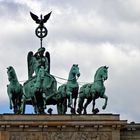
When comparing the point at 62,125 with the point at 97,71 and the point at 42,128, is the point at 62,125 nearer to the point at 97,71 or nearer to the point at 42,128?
the point at 42,128

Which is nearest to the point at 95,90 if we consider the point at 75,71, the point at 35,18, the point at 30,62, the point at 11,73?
the point at 75,71

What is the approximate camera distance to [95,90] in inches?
1631

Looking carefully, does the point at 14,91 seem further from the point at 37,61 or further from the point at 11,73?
the point at 37,61

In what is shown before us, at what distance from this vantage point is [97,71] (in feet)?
138

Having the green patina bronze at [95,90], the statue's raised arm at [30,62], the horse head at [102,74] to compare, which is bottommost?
the green patina bronze at [95,90]

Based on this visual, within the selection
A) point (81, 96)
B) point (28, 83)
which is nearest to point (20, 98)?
point (28, 83)

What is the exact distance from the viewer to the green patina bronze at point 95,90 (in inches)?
1633

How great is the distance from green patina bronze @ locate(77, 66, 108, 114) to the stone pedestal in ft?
4.17

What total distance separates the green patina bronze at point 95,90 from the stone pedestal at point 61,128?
1272 millimetres

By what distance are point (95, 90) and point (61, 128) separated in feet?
9.84

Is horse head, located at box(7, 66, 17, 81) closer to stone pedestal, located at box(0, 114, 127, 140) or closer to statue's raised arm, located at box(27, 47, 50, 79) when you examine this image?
statue's raised arm, located at box(27, 47, 50, 79)

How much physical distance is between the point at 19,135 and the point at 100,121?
15.4ft

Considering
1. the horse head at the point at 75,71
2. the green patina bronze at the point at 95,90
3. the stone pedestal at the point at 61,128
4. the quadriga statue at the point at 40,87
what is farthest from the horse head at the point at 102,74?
the quadriga statue at the point at 40,87

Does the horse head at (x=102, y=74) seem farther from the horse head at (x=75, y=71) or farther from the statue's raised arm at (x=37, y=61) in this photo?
the statue's raised arm at (x=37, y=61)
